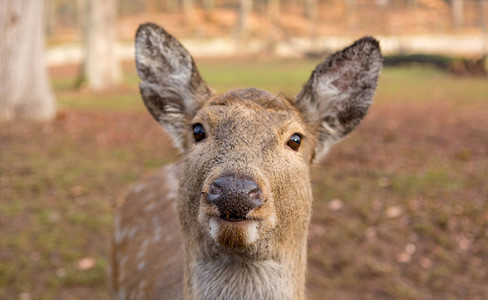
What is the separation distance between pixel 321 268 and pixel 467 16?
140 feet

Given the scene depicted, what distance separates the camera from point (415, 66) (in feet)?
102

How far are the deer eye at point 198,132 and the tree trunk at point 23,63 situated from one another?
10089mm

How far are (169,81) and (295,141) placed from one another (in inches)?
38.0

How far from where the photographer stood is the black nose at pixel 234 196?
2199 millimetres

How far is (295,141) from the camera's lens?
2924mm

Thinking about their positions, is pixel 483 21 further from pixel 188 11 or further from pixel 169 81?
pixel 169 81

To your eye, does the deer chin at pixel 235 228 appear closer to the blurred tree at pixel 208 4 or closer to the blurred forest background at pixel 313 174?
the blurred forest background at pixel 313 174

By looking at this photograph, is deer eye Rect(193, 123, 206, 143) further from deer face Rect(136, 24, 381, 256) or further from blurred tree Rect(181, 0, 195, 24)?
blurred tree Rect(181, 0, 195, 24)

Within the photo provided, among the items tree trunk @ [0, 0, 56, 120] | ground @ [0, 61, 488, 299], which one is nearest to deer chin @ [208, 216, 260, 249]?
ground @ [0, 61, 488, 299]

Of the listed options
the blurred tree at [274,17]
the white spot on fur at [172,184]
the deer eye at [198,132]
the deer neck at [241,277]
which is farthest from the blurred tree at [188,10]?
the deer neck at [241,277]

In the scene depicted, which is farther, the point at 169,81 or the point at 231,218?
the point at 169,81

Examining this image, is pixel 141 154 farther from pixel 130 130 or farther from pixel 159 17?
pixel 159 17

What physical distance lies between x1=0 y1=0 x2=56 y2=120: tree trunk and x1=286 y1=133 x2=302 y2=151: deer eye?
10.4 m

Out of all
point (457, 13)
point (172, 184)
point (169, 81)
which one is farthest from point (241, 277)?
point (457, 13)
